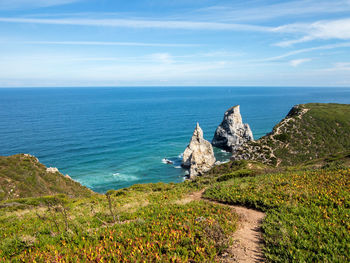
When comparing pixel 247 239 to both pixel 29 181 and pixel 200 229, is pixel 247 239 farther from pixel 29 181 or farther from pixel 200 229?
pixel 29 181

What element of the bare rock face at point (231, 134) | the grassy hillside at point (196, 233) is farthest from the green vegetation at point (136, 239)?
the bare rock face at point (231, 134)

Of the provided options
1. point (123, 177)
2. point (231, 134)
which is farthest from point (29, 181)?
point (231, 134)

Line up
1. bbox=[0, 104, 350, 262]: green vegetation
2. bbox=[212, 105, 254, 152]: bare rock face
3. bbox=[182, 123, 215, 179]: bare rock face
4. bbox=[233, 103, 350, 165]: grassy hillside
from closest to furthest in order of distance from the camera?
bbox=[0, 104, 350, 262]: green vegetation < bbox=[233, 103, 350, 165]: grassy hillside < bbox=[182, 123, 215, 179]: bare rock face < bbox=[212, 105, 254, 152]: bare rock face

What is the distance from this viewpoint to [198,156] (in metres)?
72.5

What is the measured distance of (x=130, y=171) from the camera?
68.6 m

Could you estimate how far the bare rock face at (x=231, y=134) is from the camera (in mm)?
95500

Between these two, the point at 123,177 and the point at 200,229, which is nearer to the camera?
the point at 200,229

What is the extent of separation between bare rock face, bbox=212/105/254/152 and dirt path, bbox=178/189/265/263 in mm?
83577

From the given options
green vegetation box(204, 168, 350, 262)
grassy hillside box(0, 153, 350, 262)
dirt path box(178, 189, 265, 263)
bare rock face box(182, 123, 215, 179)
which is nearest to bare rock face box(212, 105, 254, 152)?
bare rock face box(182, 123, 215, 179)

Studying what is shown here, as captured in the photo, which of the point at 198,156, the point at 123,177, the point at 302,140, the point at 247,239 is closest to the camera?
the point at 247,239

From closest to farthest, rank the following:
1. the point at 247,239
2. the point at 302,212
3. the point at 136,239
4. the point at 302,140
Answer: the point at 136,239
the point at 247,239
the point at 302,212
the point at 302,140

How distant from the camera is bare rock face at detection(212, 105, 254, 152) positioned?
95.5 m

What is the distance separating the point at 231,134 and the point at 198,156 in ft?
99.8

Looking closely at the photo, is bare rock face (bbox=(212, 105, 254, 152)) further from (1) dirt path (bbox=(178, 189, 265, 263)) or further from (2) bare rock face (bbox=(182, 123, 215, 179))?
(1) dirt path (bbox=(178, 189, 265, 263))
